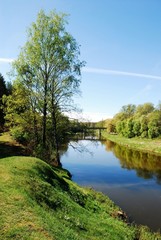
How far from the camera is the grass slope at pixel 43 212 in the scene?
10930 mm

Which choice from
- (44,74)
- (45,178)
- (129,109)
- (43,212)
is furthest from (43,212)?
A: (129,109)

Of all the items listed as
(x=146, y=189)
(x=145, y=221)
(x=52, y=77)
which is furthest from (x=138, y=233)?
(x=52, y=77)

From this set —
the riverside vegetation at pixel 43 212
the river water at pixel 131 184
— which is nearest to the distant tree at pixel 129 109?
the river water at pixel 131 184

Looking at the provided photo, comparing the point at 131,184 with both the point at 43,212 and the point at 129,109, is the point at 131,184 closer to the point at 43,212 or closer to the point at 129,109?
the point at 43,212

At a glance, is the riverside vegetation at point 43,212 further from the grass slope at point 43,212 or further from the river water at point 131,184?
the river water at point 131,184

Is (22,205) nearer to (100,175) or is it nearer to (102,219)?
(102,219)

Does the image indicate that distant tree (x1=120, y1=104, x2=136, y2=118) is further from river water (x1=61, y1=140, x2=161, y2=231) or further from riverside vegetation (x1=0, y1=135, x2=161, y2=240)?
riverside vegetation (x1=0, y1=135, x2=161, y2=240)

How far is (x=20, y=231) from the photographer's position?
10414 millimetres

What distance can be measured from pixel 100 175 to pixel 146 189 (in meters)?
9.03

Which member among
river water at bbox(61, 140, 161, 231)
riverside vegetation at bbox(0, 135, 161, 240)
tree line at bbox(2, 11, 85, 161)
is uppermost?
tree line at bbox(2, 11, 85, 161)

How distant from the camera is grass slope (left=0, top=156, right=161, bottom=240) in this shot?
35.9ft

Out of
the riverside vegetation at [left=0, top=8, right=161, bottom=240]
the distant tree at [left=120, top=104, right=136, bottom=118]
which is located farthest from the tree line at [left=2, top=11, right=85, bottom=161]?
the distant tree at [left=120, top=104, right=136, bottom=118]

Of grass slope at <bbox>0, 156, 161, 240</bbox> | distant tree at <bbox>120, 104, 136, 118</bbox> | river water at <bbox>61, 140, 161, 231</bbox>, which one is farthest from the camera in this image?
distant tree at <bbox>120, 104, 136, 118</bbox>

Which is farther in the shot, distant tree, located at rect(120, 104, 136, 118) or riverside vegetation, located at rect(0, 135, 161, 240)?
distant tree, located at rect(120, 104, 136, 118)
